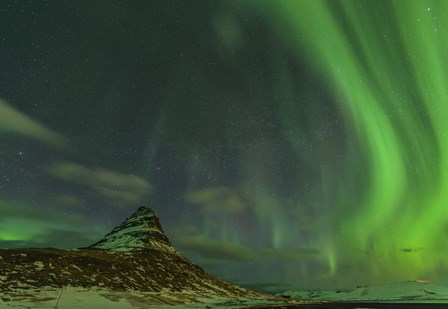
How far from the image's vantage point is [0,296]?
200 meters

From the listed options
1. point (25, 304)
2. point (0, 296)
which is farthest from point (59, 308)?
point (0, 296)

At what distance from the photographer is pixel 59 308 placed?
19850 cm

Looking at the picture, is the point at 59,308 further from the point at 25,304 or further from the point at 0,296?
the point at 0,296

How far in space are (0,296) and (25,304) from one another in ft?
57.7

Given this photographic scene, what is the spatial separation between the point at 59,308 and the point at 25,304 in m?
15.5

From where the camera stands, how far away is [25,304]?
19238 cm

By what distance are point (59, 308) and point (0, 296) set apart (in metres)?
30.1
